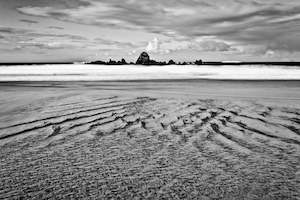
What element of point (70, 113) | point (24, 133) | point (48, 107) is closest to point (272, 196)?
point (24, 133)

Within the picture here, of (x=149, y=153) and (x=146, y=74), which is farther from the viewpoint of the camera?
(x=146, y=74)

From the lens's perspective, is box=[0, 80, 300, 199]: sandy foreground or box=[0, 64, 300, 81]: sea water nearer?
box=[0, 80, 300, 199]: sandy foreground

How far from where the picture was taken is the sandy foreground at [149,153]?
7.88 feet

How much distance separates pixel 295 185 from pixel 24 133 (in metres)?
3.33

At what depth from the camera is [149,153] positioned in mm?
3307

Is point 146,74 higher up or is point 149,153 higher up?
point 149,153

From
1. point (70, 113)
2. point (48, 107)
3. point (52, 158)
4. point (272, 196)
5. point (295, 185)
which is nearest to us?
point (272, 196)

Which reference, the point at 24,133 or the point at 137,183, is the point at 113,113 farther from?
the point at 137,183

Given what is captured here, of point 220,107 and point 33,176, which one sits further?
point 220,107

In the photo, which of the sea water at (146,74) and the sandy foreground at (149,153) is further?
the sea water at (146,74)

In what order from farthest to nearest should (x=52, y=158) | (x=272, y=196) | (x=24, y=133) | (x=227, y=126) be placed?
(x=227, y=126) < (x=24, y=133) < (x=52, y=158) < (x=272, y=196)

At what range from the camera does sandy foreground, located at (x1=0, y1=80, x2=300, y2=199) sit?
2.40 metres

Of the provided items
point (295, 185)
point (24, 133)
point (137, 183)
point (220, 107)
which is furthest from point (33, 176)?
point (220, 107)

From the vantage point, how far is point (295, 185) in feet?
8.09
